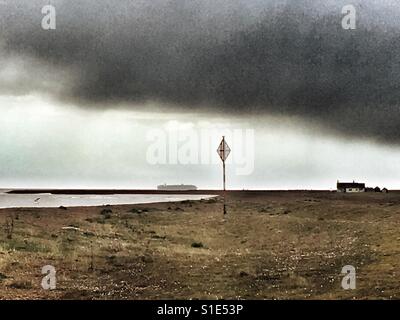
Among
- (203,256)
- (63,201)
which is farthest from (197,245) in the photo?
(63,201)

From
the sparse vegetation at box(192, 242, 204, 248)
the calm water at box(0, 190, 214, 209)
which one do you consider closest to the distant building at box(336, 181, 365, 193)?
the calm water at box(0, 190, 214, 209)

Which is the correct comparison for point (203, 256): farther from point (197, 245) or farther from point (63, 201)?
point (63, 201)

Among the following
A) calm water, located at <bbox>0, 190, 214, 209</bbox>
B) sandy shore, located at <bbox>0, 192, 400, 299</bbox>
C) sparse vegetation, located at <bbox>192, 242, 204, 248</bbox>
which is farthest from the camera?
calm water, located at <bbox>0, 190, 214, 209</bbox>

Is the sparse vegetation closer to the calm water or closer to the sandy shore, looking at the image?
the sandy shore

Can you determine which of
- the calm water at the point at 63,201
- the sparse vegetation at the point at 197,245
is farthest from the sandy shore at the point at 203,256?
the calm water at the point at 63,201

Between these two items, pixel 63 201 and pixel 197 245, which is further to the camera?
pixel 63 201

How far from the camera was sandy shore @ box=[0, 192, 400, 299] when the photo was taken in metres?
22.1

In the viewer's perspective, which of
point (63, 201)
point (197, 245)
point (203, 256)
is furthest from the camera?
point (63, 201)

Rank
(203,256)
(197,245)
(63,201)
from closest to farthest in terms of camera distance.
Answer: (203,256), (197,245), (63,201)

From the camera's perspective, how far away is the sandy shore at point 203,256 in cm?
2206

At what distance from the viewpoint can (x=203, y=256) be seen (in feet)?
103

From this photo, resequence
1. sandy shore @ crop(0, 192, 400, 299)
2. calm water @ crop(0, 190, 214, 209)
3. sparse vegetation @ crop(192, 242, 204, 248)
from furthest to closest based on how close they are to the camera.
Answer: calm water @ crop(0, 190, 214, 209) < sparse vegetation @ crop(192, 242, 204, 248) < sandy shore @ crop(0, 192, 400, 299)
